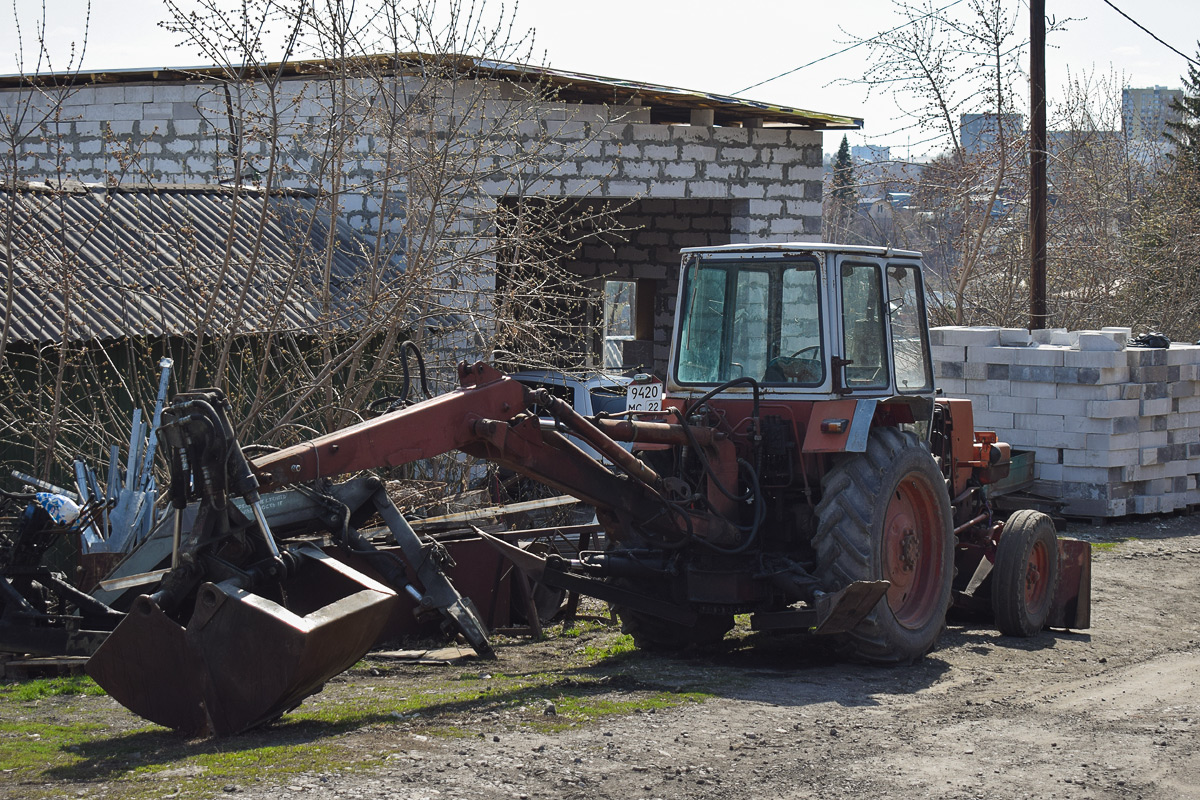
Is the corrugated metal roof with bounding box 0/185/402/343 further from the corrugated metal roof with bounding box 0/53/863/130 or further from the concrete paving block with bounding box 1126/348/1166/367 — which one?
the concrete paving block with bounding box 1126/348/1166/367

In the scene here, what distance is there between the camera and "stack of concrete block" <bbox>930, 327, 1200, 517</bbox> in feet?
46.3

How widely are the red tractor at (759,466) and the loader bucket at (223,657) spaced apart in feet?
1.28

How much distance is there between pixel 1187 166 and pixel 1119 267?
14.7 ft

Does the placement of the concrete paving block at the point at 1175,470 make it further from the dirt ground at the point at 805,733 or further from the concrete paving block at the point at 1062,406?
the dirt ground at the point at 805,733

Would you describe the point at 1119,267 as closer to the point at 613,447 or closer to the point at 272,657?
the point at 613,447

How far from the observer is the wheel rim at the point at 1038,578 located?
884 centimetres

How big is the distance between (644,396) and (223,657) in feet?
16.5

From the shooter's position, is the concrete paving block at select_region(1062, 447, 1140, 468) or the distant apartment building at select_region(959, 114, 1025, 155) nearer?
the concrete paving block at select_region(1062, 447, 1140, 468)

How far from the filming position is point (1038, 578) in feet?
29.3

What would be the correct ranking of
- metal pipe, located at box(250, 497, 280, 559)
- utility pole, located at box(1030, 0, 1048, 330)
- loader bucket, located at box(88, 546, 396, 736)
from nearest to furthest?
loader bucket, located at box(88, 546, 396, 736) < metal pipe, located at box(250, 497, 280, 559) < utility pole, located at box(1030, 0, 1048, 330)

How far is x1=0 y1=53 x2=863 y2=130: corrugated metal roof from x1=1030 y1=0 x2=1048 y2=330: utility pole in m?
2.49

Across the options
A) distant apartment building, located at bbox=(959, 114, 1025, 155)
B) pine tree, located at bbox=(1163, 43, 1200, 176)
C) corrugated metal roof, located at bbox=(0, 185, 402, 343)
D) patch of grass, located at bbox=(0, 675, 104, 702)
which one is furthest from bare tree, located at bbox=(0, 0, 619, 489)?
pine tree, located at bbox=(1163, 43, 1200, 176)

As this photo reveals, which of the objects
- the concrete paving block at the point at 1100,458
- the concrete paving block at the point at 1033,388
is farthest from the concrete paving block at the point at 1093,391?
the concrete paving block at the point at 1100,458

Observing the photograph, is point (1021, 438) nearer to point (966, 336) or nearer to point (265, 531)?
point (966, 336)
